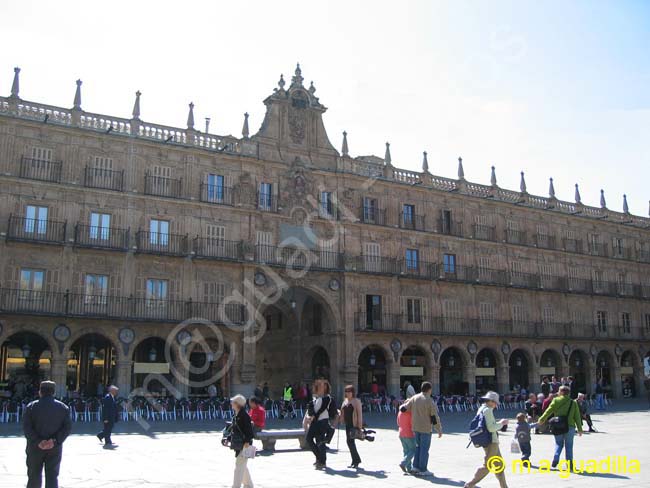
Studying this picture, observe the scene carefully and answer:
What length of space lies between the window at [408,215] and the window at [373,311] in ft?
16.6

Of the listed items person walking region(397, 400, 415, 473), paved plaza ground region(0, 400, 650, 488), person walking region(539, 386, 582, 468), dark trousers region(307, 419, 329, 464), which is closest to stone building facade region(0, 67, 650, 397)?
paved plaza ground region(0, 400, 650, 488)

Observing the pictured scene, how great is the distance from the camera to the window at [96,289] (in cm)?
3054

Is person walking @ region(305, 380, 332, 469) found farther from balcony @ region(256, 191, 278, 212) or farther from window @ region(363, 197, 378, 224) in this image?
window @ region(363, 197, 378, 224)

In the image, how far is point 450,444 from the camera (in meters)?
18.2

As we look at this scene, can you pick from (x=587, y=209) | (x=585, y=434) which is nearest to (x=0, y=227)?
(x=585, y=434)

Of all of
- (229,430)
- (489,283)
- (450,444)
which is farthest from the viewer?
(489,283)

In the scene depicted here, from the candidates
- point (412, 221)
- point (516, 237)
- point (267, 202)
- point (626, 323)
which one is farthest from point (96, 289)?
point (626, 323)

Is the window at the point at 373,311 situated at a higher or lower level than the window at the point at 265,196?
lower

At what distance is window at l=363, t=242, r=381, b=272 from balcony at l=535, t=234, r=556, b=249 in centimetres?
1302

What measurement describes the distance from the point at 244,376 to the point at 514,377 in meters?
19.6

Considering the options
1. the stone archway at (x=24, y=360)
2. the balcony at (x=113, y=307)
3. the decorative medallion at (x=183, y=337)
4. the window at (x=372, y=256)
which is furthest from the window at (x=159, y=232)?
the window at (x=372, y=256)

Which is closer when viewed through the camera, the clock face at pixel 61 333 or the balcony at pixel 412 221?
the clock face at pixel 61 333

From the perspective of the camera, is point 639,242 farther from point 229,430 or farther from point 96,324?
point 229,430

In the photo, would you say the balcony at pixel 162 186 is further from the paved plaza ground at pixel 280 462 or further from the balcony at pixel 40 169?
the paved plaza ground at pixel 280 462
